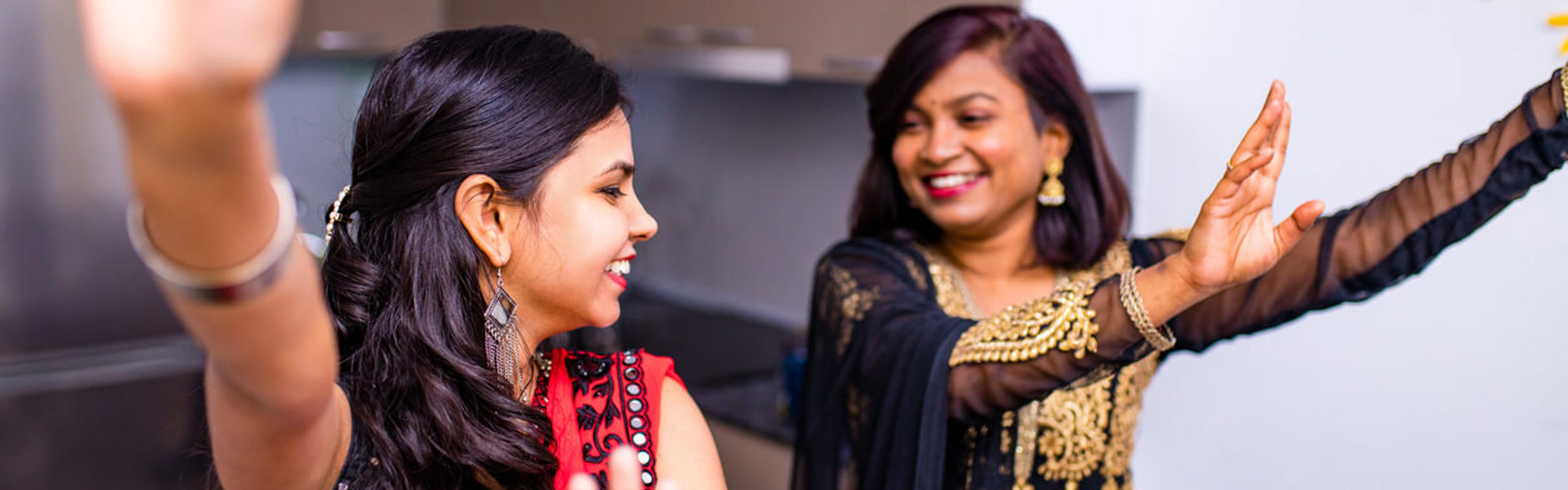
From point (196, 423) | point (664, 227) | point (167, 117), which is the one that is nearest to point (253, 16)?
point (167, 117)

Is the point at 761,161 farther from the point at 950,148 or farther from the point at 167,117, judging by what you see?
the point at 167,117

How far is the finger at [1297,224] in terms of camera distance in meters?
1.01

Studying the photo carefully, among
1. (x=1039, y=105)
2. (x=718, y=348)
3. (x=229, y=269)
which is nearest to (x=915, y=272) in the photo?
(x=1039, y=105)

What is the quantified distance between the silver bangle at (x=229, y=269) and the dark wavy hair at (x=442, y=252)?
0.42m

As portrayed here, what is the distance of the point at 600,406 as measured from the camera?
1.09 meters

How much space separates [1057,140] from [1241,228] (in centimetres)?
58

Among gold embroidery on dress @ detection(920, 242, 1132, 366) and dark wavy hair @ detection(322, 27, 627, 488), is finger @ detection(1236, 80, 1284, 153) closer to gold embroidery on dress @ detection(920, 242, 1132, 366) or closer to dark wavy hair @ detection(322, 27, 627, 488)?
gold embroidery on dress @ detection(920, 242, 1132, 366)

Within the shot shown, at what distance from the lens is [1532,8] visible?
107cm

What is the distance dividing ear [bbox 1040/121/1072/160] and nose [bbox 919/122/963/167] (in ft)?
0.46

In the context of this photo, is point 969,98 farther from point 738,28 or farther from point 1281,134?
point 738,28

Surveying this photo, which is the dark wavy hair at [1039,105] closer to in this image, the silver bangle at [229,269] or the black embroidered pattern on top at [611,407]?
the black embroidered pattern on top at [611,407]

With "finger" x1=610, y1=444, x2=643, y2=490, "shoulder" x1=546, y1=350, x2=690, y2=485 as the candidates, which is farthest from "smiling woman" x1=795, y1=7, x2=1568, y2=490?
"finger" x1=610, y1=444, x2=643, y2=490

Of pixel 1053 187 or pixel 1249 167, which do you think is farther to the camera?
pixel 1053 187

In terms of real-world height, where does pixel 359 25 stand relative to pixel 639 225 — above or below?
below
